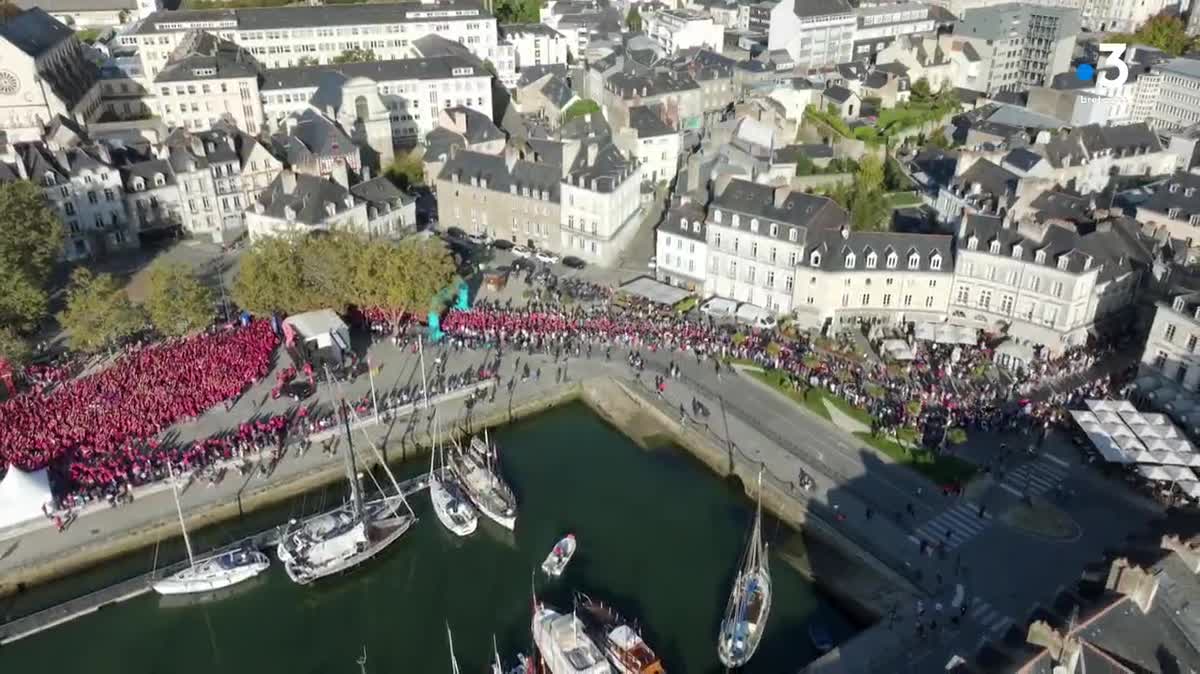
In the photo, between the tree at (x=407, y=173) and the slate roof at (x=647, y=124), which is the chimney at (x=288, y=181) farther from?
the slate roof at (x=647, y=124)

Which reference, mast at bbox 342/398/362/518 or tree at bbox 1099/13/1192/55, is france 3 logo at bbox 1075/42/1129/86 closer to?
tree at bbox 1099/13/1192/55

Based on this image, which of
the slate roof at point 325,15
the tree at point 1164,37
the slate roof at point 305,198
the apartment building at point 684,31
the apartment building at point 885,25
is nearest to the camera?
the slate roof at point 305,198

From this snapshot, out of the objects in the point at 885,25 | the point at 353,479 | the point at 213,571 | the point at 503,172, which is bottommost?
the point at 213,571

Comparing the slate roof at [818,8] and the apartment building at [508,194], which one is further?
the slate roof at [818,8]

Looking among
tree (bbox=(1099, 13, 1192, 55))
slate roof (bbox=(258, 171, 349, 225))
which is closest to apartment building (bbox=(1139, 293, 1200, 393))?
slate roof (bbox=(258, 171, 349, 225))

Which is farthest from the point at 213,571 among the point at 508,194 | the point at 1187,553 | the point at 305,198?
the point at 1187,553

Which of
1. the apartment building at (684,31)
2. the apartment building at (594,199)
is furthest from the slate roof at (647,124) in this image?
the apartment building at (684,31)

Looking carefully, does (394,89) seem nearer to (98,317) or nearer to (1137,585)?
(98,317)
